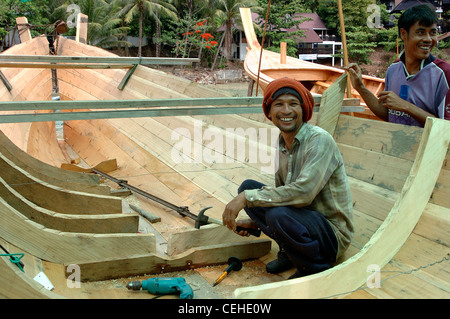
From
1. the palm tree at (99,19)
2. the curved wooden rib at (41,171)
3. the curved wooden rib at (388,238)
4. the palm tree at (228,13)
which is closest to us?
the curved wooden rib at (388,238)

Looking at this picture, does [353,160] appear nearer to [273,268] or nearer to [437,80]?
[437,80]

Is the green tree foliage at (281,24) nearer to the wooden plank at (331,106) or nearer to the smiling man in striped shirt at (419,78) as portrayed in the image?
the wooden plank at (331,106)

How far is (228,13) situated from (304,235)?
32429mm

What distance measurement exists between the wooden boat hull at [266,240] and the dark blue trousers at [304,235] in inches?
6.9

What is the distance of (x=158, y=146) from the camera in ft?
16.2

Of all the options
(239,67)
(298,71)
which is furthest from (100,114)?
(239,67)

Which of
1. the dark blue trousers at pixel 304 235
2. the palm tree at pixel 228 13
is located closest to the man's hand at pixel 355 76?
the dark blue trousers at pixel 304 235

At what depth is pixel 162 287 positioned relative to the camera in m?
2.15

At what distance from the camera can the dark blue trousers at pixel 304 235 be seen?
210 centimetres

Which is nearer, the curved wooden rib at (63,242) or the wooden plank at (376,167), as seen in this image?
the curved wooden rib at (63,242)

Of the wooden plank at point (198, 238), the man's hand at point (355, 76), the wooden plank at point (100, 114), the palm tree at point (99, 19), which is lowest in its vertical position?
the wooden plank at point (198, 238)

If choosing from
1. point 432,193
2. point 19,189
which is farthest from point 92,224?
point 432,193

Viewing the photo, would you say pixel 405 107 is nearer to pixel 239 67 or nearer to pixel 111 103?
pixel 111 103
